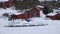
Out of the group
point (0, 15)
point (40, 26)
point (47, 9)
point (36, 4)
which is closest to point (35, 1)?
point (36, 4)

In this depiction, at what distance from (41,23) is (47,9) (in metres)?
0.15

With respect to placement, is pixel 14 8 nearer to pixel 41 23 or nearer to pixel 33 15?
pixel 33 15

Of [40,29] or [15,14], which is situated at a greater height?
[15,14]

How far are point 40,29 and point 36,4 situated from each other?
25 cm

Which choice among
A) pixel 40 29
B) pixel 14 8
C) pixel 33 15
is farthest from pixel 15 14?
pixel 40 29

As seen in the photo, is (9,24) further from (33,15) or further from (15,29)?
(33,15)

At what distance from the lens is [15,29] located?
4.13 feet

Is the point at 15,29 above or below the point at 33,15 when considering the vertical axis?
below

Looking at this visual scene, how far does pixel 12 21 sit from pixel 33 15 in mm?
206

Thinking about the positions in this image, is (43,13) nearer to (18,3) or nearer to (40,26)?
(40,26)

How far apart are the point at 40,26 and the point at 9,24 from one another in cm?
30

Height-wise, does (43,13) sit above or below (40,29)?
above

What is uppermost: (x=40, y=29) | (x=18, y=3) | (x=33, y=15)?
(x=18, y=3)

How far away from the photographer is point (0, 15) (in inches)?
48.7
